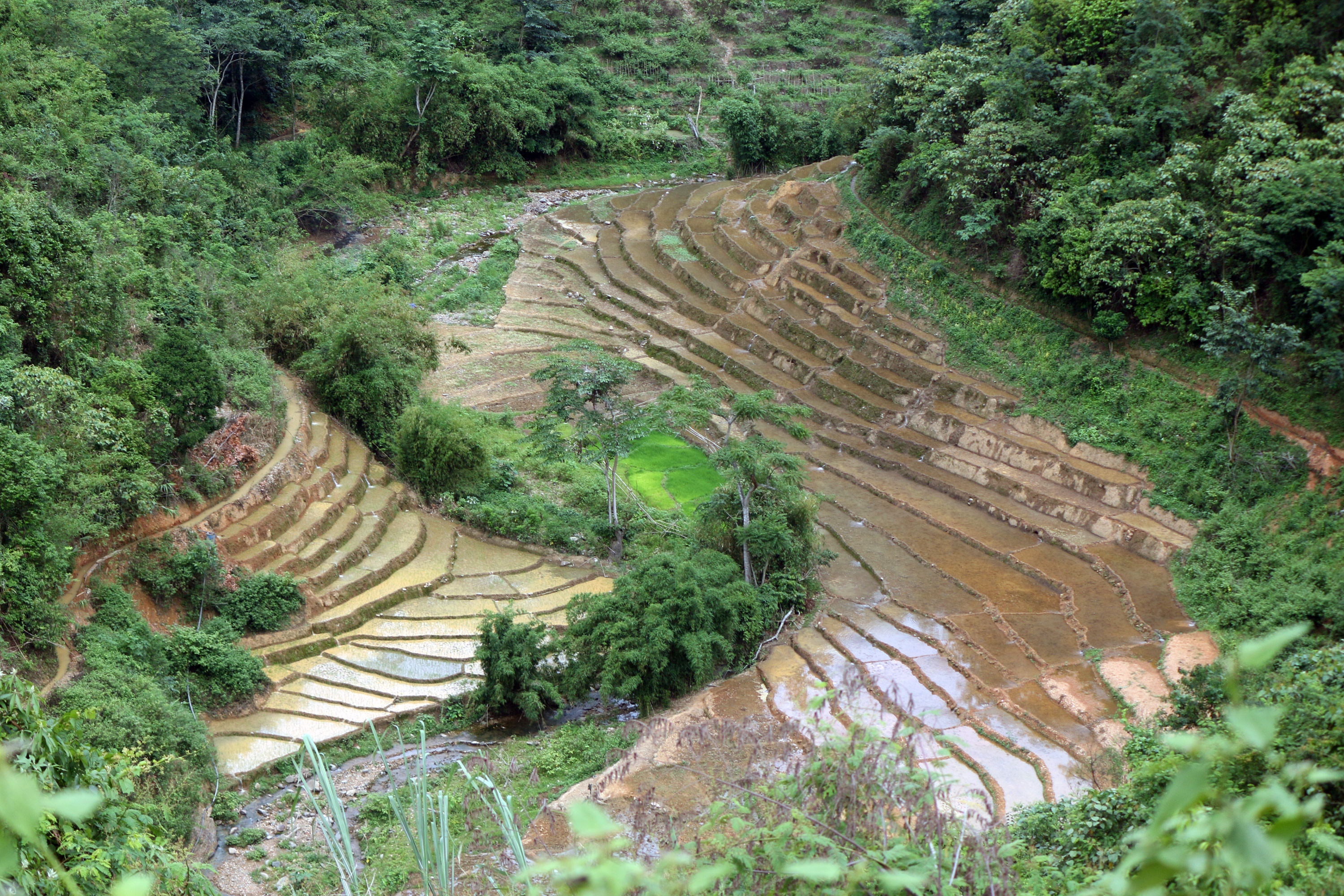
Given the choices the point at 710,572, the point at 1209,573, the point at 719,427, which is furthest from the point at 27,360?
the point at 1209,573

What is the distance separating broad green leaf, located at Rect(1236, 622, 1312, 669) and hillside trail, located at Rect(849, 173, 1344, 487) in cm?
1375

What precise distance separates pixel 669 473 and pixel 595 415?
3.53m

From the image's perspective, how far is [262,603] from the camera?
12.6m

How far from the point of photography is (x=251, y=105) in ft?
89.1

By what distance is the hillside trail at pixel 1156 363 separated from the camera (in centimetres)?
1312

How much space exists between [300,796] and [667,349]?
1350 cm

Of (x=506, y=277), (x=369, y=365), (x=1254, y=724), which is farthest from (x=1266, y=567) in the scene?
(x=506, y=277)

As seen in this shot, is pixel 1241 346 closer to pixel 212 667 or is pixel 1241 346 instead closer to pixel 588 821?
pixel 212 667

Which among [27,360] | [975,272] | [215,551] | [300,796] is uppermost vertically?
[975,272]

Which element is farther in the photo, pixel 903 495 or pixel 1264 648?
pixel 903 495

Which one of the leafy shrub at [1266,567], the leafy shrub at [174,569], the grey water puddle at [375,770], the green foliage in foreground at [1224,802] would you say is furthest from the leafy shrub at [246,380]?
the leafy shrub at [1266,567]

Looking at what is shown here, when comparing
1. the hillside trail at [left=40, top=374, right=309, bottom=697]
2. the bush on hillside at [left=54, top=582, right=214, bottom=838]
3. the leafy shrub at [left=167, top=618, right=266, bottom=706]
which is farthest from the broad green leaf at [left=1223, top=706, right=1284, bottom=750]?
the leafy shrub at [left=167, top=618, right=266, bottom=706]

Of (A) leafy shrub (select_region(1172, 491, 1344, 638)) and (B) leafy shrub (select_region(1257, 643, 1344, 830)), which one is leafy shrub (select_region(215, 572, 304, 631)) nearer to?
(B) leafy shrub (select_region(1257, 643, 1344, 830))

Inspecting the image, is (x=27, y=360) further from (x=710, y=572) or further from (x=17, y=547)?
(x=710, y=572)
